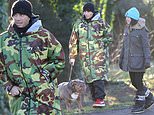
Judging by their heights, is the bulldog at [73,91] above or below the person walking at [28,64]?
below

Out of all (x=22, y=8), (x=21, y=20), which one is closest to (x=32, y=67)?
(x=21, y=20)

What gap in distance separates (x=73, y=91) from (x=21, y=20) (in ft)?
15.2

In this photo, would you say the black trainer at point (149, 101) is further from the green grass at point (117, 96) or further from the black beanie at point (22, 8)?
the black beanie at point (22, 8)

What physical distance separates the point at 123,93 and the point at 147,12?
10764 millimetres

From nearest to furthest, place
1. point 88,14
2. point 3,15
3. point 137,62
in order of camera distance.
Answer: point 3,15 < point 137,62 < point 88,14

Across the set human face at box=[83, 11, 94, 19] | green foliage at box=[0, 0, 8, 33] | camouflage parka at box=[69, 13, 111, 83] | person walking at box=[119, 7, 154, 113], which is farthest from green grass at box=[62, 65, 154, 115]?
green foliage at box=[0, 0, 8, 33]

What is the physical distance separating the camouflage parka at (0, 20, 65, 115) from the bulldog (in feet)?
14.2

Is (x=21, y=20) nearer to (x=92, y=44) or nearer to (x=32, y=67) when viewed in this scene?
(x=32, y=67)

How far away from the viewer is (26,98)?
502 cm

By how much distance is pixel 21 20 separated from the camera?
16.3ft

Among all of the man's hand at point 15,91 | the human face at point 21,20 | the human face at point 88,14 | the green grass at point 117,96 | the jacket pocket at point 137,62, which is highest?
the human face at point 21,20

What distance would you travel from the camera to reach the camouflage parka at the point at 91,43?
30.9 feet

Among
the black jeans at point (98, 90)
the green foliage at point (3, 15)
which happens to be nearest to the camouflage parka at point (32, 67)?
the green foliage at point (3, 15)

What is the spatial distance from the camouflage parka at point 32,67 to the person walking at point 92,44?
14.2ft
